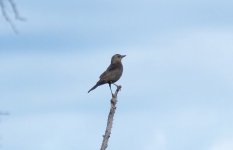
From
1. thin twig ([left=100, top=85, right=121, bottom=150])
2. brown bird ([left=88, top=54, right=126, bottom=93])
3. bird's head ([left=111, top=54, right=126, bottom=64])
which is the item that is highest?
bird's head ([left=111, top=54, right=126, bottom=64])

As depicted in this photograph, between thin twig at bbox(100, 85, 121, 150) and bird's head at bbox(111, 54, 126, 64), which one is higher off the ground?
bird's head at bbox(111, 54, 126, 64)

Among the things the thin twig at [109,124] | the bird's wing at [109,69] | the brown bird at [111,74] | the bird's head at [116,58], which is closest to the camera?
the thin twig at [109,124]

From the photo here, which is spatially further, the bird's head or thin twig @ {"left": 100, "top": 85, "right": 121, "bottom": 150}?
the bird's head

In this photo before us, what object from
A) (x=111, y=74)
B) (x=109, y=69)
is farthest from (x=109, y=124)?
(x=109, y=69)

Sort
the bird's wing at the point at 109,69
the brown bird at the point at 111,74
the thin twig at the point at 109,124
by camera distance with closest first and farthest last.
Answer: the thin twig at the point at 109,124 → the brown bird at the point at 111,74 → the bird's wing at the point at 109,69

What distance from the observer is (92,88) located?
79.4 feet

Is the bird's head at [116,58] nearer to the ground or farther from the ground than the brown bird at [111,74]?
farther from the ground

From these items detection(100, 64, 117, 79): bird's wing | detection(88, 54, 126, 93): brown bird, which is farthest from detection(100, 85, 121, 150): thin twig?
detection(100, 64, 117, 79): bird's wing

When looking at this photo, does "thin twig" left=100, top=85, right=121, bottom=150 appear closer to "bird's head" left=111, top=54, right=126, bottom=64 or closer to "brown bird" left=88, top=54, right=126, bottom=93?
"brown bird" left=88, top=54, right=126, bottom=93

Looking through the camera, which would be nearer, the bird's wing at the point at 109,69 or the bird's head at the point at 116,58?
the bird's wing at the point at 109,69

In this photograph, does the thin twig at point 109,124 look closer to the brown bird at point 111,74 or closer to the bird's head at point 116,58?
the brown bird at point 111,74

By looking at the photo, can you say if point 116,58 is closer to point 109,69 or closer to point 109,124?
point 109,69

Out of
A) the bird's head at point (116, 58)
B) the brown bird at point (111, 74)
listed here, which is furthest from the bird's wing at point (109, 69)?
the bird's head at point (116, 58)

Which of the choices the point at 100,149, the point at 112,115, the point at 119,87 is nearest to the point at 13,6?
the point at 100,149
